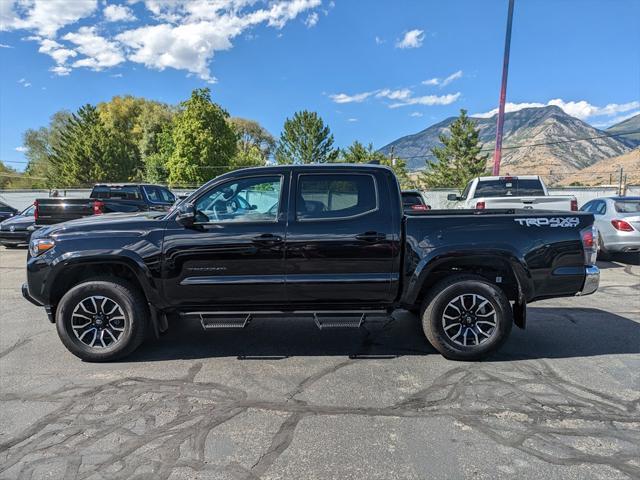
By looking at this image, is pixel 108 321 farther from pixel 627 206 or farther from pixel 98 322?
pixel 627 206

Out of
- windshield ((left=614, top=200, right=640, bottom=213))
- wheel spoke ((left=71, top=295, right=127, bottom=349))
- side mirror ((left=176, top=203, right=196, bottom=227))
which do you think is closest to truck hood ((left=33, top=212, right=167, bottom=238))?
side mirror ((left=176, top=203, right=196, bottom=227))

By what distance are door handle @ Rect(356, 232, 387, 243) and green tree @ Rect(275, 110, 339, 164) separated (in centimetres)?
5131

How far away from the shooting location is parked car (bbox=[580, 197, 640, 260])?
9.43 metres

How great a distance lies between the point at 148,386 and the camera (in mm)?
3771

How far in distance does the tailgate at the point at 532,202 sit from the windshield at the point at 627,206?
1.69 m

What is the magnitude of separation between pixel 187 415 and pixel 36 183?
7077 centimetres

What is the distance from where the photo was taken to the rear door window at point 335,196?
4.25 m

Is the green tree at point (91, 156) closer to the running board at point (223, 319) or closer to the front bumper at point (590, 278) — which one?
the running board at point (223, 319)

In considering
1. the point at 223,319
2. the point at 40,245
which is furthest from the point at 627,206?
the point at 40,245

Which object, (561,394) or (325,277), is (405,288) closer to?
(325,277)

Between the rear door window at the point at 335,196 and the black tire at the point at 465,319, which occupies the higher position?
the rear door window at the point at 335,196

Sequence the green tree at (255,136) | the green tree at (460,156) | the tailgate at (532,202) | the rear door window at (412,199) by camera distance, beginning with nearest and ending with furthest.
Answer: the tailgate at (532,202), the rear door window at (412,199), the green tree at (460,156), the green tree at (255,136)

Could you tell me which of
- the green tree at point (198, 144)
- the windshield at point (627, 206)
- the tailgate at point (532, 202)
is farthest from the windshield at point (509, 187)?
Result: the green tree at point (198, 144)

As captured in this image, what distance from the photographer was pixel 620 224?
9531mm
